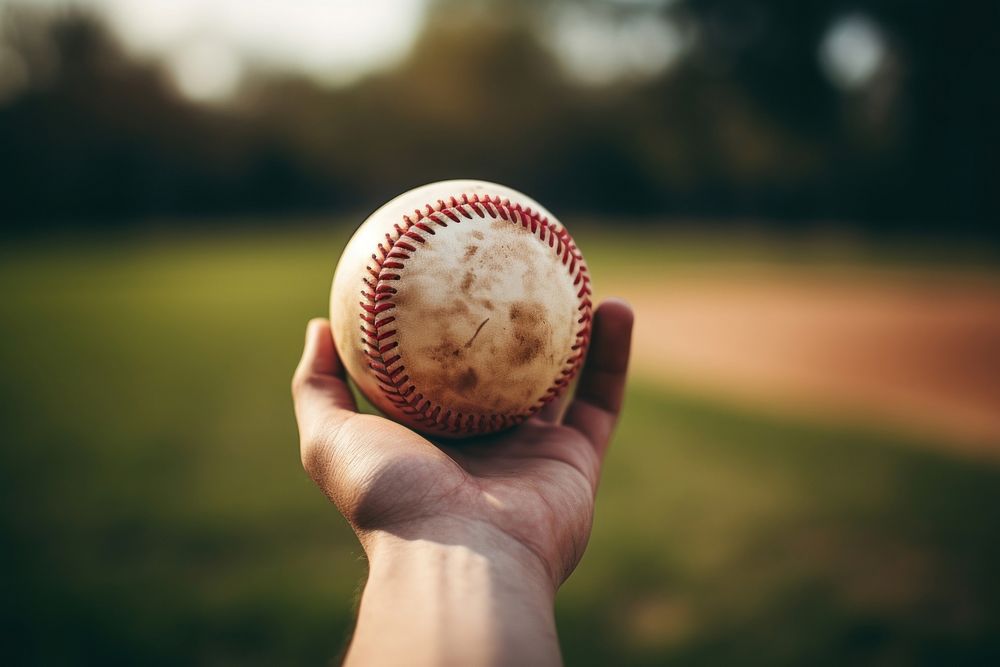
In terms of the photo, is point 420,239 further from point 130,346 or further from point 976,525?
point 130,346

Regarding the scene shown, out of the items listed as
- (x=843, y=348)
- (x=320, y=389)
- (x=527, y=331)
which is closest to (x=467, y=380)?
(x=527, y=331)

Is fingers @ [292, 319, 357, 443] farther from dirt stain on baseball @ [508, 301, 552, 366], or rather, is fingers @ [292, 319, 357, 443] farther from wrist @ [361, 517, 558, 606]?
dirt stain on baseball @ [508, 301, 552, 366]

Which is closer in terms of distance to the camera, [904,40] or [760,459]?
[760,459]

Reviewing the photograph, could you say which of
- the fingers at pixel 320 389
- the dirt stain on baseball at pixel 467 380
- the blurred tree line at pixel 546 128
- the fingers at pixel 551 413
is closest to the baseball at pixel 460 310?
the dirt stain on baseball at pixel 467 380

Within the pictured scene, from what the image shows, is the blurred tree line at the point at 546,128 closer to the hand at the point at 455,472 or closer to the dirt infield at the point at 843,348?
the dirt infield at the point at 843,348

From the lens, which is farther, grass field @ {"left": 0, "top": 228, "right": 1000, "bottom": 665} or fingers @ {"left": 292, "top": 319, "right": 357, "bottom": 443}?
grass field @ {"left": 0, "top": 228, "right": 1000, "bottom": 665}

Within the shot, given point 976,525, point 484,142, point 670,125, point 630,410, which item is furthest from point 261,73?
point 976,525

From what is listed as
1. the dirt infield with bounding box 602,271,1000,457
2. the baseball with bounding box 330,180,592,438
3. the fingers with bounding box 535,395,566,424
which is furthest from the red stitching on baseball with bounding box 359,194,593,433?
the dirt infield with bounding box 602,271,1000,457
